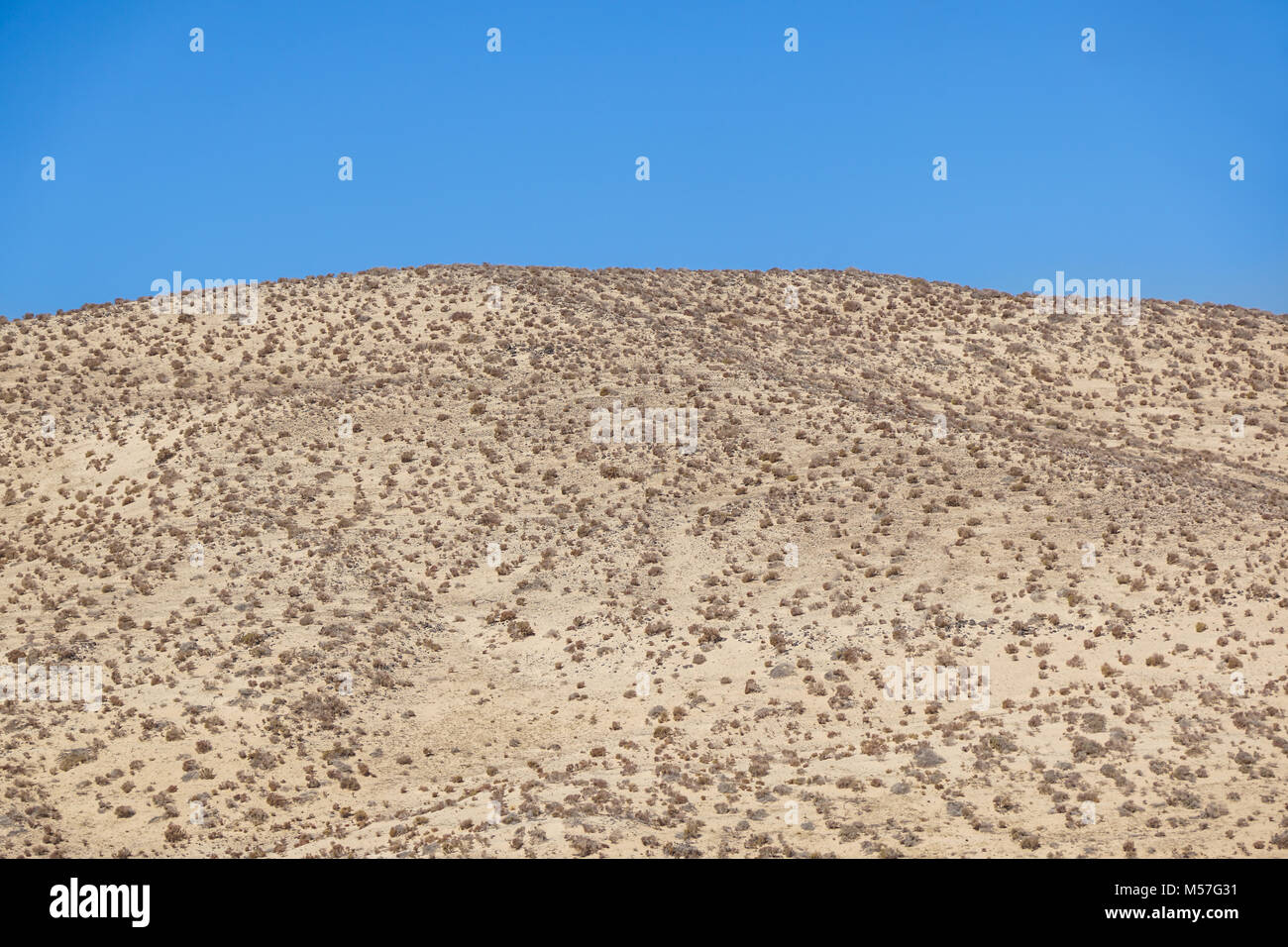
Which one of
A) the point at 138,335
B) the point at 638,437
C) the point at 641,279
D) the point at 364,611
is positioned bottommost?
the point at 364,611

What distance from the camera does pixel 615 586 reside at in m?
40.9

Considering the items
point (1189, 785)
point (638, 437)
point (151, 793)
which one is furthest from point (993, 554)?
point (151, 793)

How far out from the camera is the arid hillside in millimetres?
29734

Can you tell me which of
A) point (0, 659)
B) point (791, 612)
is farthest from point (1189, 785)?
point (0, 659)

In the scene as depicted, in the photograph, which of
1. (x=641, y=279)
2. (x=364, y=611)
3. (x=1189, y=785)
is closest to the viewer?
(x=1189, y=785)

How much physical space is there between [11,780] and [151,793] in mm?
3772

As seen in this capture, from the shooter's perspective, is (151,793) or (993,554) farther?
(993,554)

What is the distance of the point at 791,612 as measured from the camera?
38.5 meters

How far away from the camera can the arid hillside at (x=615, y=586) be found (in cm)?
2973

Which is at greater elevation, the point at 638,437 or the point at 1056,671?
the point at 638,437

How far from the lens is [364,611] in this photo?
39625mm

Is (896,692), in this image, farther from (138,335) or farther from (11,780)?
(138,335)

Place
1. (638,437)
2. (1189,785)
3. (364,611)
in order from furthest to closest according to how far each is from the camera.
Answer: (638,437) < (364,611) < (1189,785)

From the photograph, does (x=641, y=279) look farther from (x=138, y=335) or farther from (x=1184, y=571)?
(x=1184, y=571)
